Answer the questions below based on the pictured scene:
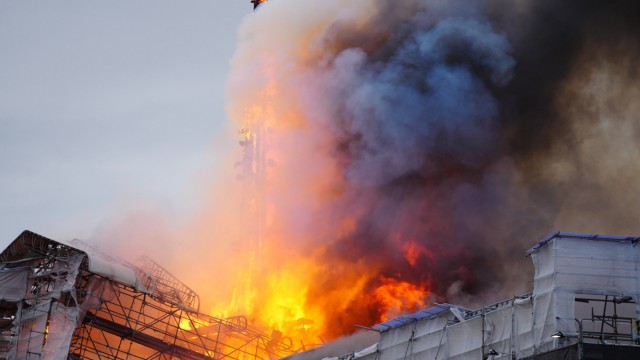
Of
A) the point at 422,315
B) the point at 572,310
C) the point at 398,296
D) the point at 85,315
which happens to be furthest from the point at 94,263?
the point at 572,310

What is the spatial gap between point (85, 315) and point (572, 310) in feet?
122

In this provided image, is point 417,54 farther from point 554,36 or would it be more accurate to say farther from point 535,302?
point 535,302

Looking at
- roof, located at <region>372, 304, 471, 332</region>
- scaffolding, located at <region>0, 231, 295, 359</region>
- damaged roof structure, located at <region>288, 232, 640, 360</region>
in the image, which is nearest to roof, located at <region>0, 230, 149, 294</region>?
scaffolding, located at <region>0, 231, 295, 359</region>

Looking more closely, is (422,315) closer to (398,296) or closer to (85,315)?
(398,296)

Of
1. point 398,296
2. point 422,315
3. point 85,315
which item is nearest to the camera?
point 422,315

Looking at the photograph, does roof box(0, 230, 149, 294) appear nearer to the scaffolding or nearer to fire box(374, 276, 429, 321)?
the scaffolding

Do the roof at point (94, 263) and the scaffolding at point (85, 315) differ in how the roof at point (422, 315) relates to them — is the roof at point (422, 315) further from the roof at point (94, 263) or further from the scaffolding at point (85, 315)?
the roof at point (94, 263)

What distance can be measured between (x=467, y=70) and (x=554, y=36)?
1006cm

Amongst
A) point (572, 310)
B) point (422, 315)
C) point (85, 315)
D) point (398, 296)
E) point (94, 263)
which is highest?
point (398, 296)

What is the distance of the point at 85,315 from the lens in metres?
70.6

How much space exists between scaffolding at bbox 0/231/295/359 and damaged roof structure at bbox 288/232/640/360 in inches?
1049

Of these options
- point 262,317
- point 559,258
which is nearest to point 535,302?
point 559,258

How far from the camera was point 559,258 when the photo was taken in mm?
50812

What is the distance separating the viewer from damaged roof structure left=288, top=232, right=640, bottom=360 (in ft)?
158
